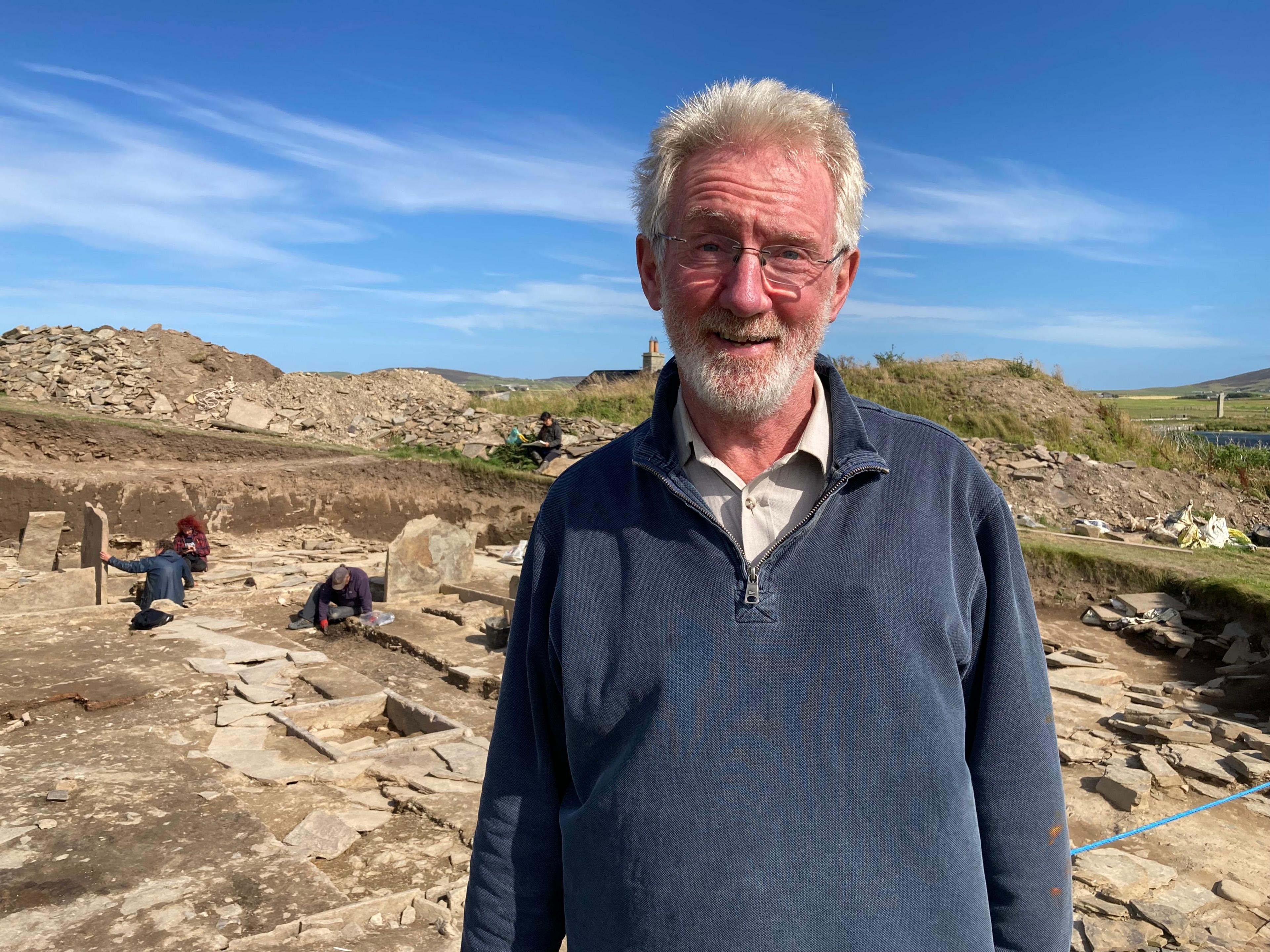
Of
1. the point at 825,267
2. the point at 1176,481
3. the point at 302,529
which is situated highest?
the point at 825,267

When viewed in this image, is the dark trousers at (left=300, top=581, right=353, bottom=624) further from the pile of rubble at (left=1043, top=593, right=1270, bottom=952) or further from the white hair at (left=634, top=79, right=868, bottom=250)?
the white hair at (left=634, top=79, right=868, bottom=250)

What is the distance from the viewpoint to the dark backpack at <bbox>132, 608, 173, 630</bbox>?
32.9ft

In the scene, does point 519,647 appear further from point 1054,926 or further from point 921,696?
point 1054,926

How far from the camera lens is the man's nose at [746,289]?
1.62 m

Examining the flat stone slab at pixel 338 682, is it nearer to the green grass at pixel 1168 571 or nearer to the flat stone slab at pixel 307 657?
the flat stone slab at pixel 307 657

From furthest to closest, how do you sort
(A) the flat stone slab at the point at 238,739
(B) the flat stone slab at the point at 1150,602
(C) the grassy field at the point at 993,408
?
(C) the grassy field at the point at 993,408
(B) the flat stone slab at the point at 1150,602
(A) the flat stone slab at the point at 238,739

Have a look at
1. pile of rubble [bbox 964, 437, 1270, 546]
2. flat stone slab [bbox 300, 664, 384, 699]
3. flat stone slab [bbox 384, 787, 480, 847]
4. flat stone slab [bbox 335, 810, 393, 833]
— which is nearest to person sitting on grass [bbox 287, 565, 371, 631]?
flat stone slab [bbox 300, 664, 384, 699]

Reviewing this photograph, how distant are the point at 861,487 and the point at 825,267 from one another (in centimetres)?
44

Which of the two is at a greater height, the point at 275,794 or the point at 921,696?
the point at 921,696

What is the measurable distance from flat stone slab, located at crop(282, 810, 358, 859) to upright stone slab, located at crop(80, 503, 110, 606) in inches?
287

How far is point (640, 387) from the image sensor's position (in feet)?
85.3

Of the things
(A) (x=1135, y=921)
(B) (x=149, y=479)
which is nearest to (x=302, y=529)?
(B) (x=149, y=479)

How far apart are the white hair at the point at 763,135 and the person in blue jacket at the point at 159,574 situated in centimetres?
1099

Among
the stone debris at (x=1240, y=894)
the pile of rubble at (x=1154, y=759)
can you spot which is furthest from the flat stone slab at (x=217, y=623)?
the stone debris at (x=1240, y=894)
